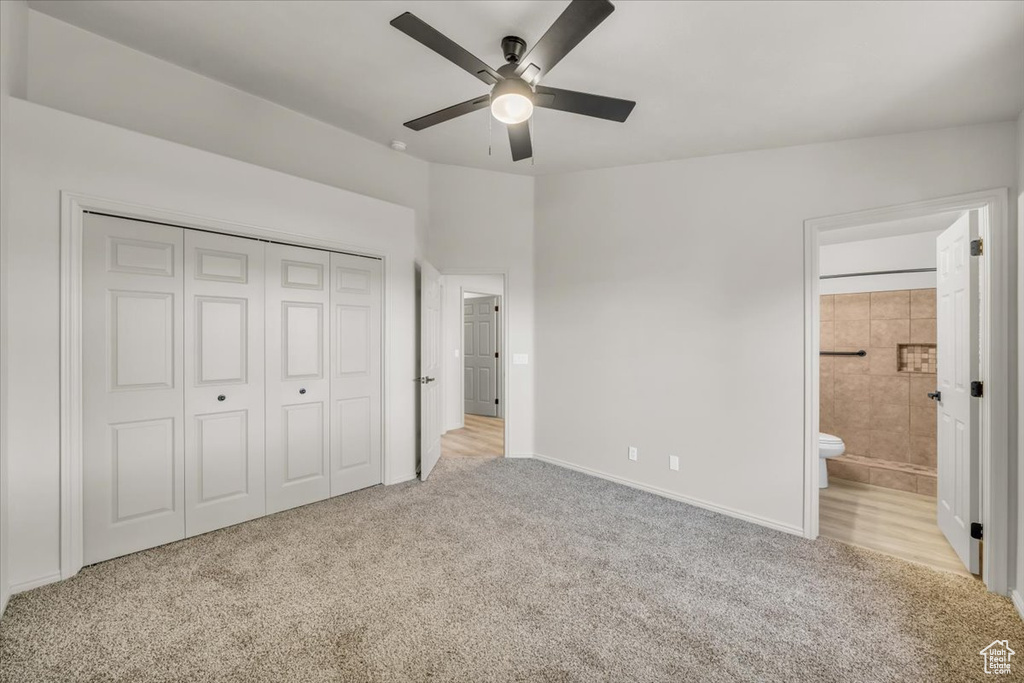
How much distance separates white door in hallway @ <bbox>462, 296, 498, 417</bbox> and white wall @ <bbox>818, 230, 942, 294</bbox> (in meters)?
4.30

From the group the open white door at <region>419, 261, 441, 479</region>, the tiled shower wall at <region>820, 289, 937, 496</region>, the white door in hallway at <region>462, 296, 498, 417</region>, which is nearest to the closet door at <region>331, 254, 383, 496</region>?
the open white door at <region>419, 261, 441, 479</region>

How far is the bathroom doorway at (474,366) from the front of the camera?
5045 millimetres

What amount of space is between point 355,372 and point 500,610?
2.14m

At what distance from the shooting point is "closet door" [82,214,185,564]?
2254 mm

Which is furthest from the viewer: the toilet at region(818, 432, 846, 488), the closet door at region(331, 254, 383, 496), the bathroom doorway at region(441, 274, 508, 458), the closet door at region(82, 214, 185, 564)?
the bathroom doorway at region(441, 274, 508, 458)

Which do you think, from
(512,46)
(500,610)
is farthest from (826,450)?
(512,46)

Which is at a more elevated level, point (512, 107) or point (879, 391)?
point (512, 107)

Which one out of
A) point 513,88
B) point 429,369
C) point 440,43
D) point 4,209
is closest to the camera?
point 440,43

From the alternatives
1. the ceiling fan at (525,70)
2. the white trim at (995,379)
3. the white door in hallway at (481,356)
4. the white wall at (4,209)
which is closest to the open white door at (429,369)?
the ceiling fan at (525,70)

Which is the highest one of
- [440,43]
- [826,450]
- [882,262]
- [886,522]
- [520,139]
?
[440,43]

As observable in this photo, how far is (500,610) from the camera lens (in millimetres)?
1944

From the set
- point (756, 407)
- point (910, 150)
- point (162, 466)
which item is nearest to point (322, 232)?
point (162, 466)

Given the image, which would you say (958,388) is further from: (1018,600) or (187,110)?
(187,110)

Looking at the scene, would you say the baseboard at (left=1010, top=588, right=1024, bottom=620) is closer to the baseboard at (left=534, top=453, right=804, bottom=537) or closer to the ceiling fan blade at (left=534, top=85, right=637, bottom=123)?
the baseboard at (left=534, top=453, right=804, bottom=537)
